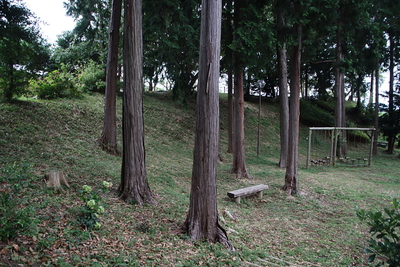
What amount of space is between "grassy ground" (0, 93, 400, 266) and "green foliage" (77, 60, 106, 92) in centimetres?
128

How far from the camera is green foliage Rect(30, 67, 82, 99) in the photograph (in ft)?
39.8

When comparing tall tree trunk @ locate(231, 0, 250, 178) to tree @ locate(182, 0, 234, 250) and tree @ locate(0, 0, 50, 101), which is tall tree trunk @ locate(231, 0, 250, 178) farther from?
tree @ locate(0, 0, 50, 101)

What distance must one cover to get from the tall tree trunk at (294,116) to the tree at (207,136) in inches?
204

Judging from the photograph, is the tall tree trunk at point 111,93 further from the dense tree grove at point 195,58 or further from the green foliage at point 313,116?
the green foliage at point 313,116

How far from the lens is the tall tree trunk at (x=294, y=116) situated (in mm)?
9172

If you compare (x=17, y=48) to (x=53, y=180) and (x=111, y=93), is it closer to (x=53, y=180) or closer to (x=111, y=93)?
(x=111, y=93)

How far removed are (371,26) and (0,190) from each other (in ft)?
57.3

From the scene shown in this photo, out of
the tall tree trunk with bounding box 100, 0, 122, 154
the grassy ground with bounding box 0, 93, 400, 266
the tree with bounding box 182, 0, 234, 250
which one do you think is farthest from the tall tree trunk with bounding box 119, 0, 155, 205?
the tall tree trunk with bounding box 100, 0, 122, 154

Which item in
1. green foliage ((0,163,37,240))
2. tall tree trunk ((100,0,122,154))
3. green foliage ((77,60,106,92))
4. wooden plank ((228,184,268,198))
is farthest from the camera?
green foliage ((77,60,106,92))

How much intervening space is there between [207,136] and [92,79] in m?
12.8

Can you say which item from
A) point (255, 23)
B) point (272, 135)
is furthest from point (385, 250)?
point (272, 135)

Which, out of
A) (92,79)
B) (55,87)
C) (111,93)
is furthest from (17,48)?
(92,79)

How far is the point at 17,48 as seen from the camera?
8227mm

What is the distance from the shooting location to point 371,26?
14.9m
